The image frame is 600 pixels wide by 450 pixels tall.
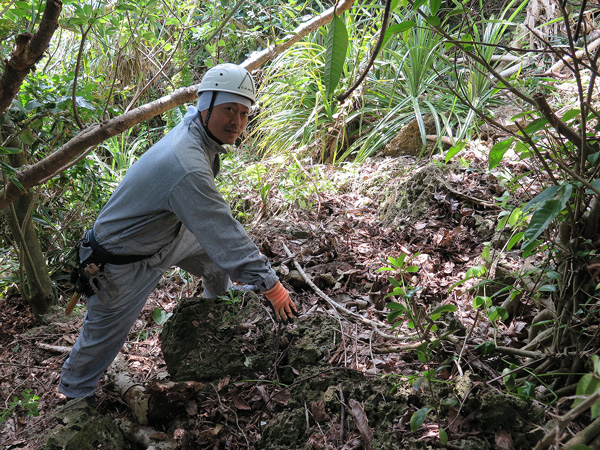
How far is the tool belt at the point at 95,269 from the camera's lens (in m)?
2.61

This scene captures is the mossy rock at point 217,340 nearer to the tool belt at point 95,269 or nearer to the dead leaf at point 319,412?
the tool belt at point 95,269

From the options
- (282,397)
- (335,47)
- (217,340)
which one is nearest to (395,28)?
(335,47)

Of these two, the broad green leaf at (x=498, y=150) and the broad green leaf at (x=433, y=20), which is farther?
the broad green leaf at (x=498, y=150)

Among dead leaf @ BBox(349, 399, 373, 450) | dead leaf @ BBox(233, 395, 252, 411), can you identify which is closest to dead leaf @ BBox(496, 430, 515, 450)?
dead leaf @ BBox(349, 399, 373, 450)

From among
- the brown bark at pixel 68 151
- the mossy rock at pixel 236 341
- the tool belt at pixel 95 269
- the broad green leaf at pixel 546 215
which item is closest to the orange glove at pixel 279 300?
the mossy rock at pixel 236 341

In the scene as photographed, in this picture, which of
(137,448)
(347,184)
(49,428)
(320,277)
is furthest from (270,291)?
(347,184)

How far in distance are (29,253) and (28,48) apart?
2.30 m

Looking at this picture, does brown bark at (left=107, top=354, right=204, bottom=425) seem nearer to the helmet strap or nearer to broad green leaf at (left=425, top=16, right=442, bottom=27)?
the helmet strap

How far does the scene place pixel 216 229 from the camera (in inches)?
97.1

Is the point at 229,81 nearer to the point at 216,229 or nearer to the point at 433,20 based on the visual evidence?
the point at 216,229

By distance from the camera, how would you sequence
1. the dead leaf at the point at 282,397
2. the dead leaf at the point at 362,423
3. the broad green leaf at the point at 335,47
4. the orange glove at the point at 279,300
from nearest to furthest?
the broad green leaf at the point at 335,47 < the dead leaf at the point at 362,423 < the dead leaf at the point at 282,397 < the orange glove at the point at 279,300

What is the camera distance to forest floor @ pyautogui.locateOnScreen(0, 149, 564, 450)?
1900mm

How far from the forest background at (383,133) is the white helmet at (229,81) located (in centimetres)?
33

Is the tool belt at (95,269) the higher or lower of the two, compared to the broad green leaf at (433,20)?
lower
